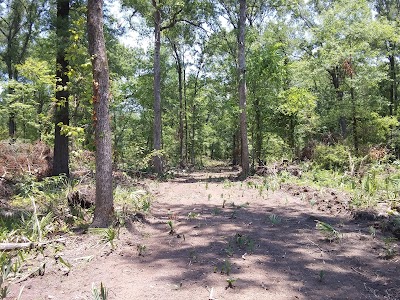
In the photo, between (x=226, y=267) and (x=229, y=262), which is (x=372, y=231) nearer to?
(x=229, y=262)

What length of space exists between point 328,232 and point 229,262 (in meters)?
2.19

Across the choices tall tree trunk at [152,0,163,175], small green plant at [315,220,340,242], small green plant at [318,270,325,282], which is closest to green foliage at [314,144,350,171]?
tall tree trunk at [152,0,163,175]

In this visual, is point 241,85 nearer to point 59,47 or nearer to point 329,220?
point 59,47

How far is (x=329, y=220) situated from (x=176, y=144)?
29.1m

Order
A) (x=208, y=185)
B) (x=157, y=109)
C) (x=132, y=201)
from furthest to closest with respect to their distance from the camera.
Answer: (x=157, y=109)
(x=208, y=185)
(x=132, y=201)

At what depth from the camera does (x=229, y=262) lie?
4.51 metres

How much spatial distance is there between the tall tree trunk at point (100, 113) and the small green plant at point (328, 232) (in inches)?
146

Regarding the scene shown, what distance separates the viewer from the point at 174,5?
55.2 ft

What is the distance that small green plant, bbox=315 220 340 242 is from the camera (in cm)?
547

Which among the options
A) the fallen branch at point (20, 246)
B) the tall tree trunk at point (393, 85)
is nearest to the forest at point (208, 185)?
the fallen branch at point (20, 246)

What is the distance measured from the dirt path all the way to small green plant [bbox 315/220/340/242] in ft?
0.31

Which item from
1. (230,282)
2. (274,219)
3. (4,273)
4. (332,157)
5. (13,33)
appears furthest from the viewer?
(13,33)

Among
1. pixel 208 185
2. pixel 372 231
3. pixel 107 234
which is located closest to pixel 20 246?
pixel 107 234

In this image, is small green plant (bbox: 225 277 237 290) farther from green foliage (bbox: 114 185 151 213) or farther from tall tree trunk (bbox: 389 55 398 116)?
tall tree trunk (bbox: 389 55 398 116)
